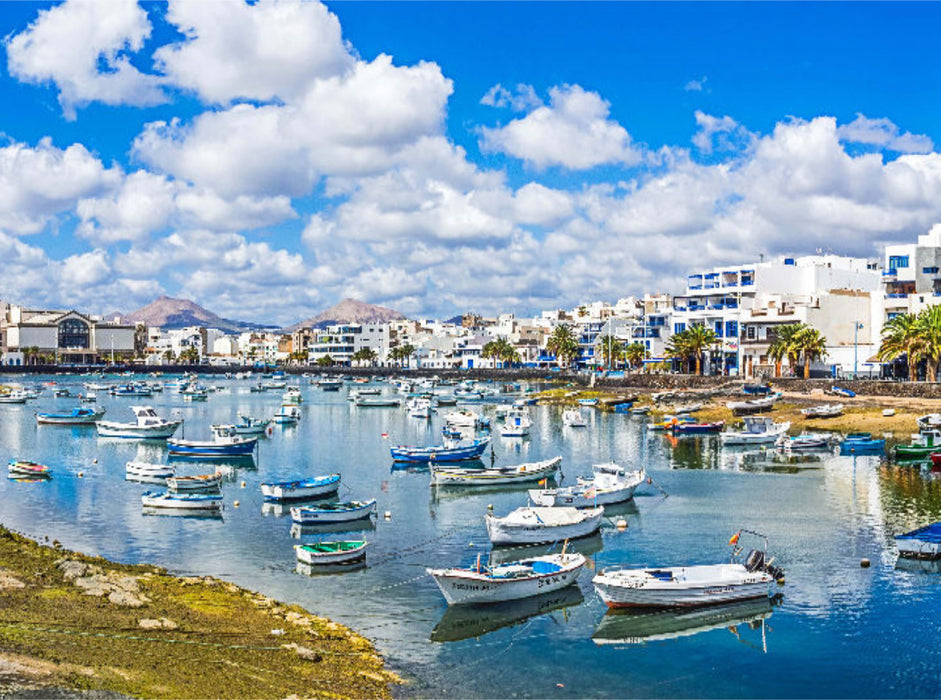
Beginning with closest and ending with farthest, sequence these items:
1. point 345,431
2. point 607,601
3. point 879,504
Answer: point 607,601 → point 879,504 → point 345,431

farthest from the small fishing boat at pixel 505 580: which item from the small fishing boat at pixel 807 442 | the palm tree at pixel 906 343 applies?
the palm tree at pixel 906 343

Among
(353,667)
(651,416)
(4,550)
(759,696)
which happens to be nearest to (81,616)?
(353,667)

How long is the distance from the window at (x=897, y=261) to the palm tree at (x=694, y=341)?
1118 inches

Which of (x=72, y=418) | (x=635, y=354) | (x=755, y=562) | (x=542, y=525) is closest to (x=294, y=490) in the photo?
(x=542, y=525)

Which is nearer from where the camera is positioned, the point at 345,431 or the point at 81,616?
the point at 81,616

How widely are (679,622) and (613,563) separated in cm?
699

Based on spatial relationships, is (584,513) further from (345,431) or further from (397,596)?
(345,431)

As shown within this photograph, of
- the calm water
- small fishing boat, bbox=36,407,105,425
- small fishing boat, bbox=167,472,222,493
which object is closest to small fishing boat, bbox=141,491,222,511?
the calm water

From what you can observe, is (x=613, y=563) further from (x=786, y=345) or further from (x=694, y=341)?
(x=694, y=341)

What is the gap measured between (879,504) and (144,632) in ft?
130

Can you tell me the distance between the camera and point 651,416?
108 metres

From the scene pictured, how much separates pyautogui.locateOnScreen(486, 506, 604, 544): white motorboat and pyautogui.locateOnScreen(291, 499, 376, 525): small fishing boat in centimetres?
730

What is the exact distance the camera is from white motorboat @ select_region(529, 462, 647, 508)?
1845 inches

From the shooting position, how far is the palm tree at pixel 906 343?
100750mm
